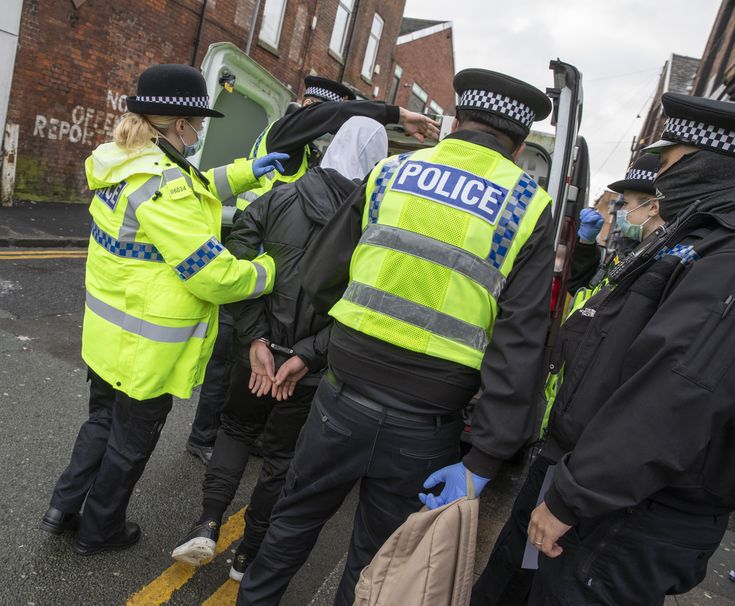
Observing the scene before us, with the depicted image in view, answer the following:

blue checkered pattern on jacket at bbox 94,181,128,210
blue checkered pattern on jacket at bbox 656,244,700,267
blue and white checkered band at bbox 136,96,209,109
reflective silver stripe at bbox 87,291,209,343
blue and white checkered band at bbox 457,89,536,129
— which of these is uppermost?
blue and white checkered band at bbox 457,89,536,129

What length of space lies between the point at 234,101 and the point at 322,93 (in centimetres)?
191

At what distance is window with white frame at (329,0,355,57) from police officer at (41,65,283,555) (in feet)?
50.3

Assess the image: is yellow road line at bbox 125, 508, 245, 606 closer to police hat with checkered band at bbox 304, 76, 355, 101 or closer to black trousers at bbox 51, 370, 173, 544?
black trousers at bbox 51, 370, 173, 544

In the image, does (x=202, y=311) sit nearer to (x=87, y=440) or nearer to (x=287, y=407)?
(x=287, y=407)

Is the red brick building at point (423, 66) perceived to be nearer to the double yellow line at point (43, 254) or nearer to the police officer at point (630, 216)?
the double yellow line at point (43, 254)

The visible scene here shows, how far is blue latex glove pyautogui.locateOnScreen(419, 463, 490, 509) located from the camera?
1713 mm

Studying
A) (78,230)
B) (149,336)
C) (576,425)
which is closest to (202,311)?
(149,336)

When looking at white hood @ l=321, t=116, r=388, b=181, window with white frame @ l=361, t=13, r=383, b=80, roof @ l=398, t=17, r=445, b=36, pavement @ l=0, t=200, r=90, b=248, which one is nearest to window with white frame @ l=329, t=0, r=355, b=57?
window with white frame @ l=361, t=13, r=383, b=80

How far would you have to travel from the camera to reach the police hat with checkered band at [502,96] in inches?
70.4

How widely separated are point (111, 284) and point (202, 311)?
0.37 m

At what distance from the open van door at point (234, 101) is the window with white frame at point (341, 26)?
37.7ft

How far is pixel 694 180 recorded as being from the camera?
1.69 m

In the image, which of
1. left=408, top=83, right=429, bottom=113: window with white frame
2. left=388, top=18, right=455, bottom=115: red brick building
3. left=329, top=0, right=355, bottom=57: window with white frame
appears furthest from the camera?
left=408, top=83, right=429, bottom=113: window with white frame

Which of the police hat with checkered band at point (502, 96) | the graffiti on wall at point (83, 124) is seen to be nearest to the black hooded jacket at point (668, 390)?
the police hat with checkered band at point (502, 96)
